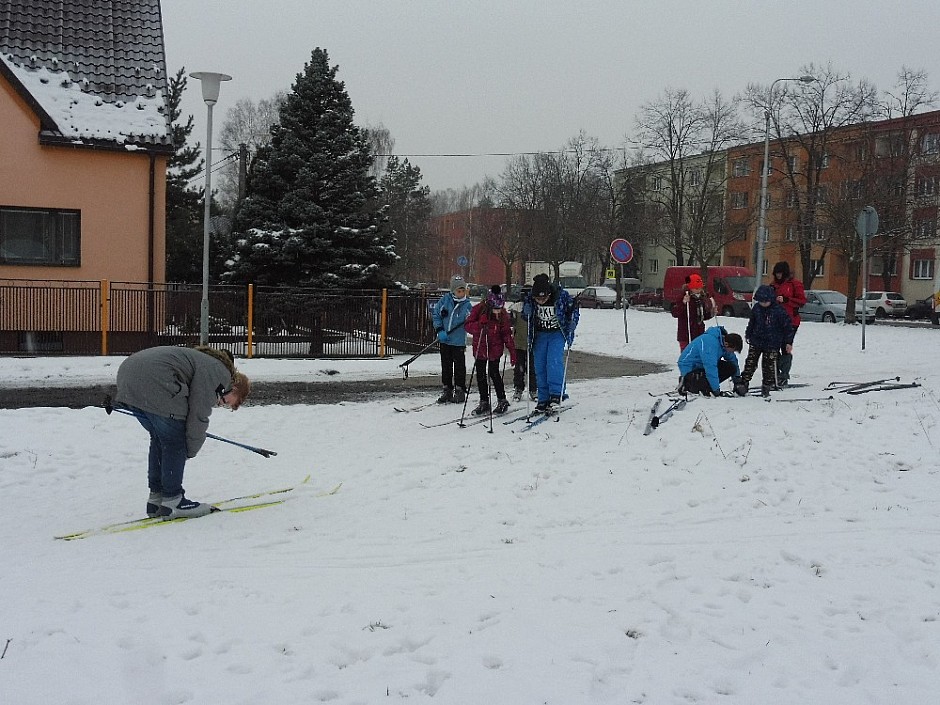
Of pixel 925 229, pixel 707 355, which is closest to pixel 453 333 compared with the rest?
pixel 707 355

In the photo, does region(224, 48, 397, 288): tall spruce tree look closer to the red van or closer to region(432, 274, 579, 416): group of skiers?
region(432, 274, 579, 416): group of skiers

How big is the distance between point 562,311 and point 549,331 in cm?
29

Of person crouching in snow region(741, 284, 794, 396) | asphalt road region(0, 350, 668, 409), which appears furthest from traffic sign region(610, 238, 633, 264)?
person crouching in snow region(741, 284, 794, 396)

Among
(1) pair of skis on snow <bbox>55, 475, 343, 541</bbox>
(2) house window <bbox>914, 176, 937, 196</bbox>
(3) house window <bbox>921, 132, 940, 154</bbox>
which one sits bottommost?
(1) pair of skis on snow <bbox>55, 475, 343, 541</bbox>

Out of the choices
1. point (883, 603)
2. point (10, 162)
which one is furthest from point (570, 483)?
point (10, 162)

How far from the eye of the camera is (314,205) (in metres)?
21.5

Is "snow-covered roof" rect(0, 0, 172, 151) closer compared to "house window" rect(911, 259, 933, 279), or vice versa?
"snow-covered roof" rect(0, 0, 172, 151)

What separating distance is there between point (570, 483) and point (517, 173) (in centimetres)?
6948

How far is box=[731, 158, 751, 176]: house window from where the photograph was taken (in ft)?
185

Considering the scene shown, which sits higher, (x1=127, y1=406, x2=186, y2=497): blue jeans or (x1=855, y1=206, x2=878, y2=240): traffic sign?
(x1=855, y1=206, x2=878, y2=240): traffic sign

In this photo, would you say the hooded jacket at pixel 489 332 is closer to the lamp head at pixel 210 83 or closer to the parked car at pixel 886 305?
the lamp head at pixel 210 83

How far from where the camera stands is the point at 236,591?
16.6ft

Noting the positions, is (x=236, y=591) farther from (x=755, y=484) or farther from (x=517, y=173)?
(x=517, y=173)

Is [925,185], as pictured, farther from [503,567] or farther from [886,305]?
[503,567]
